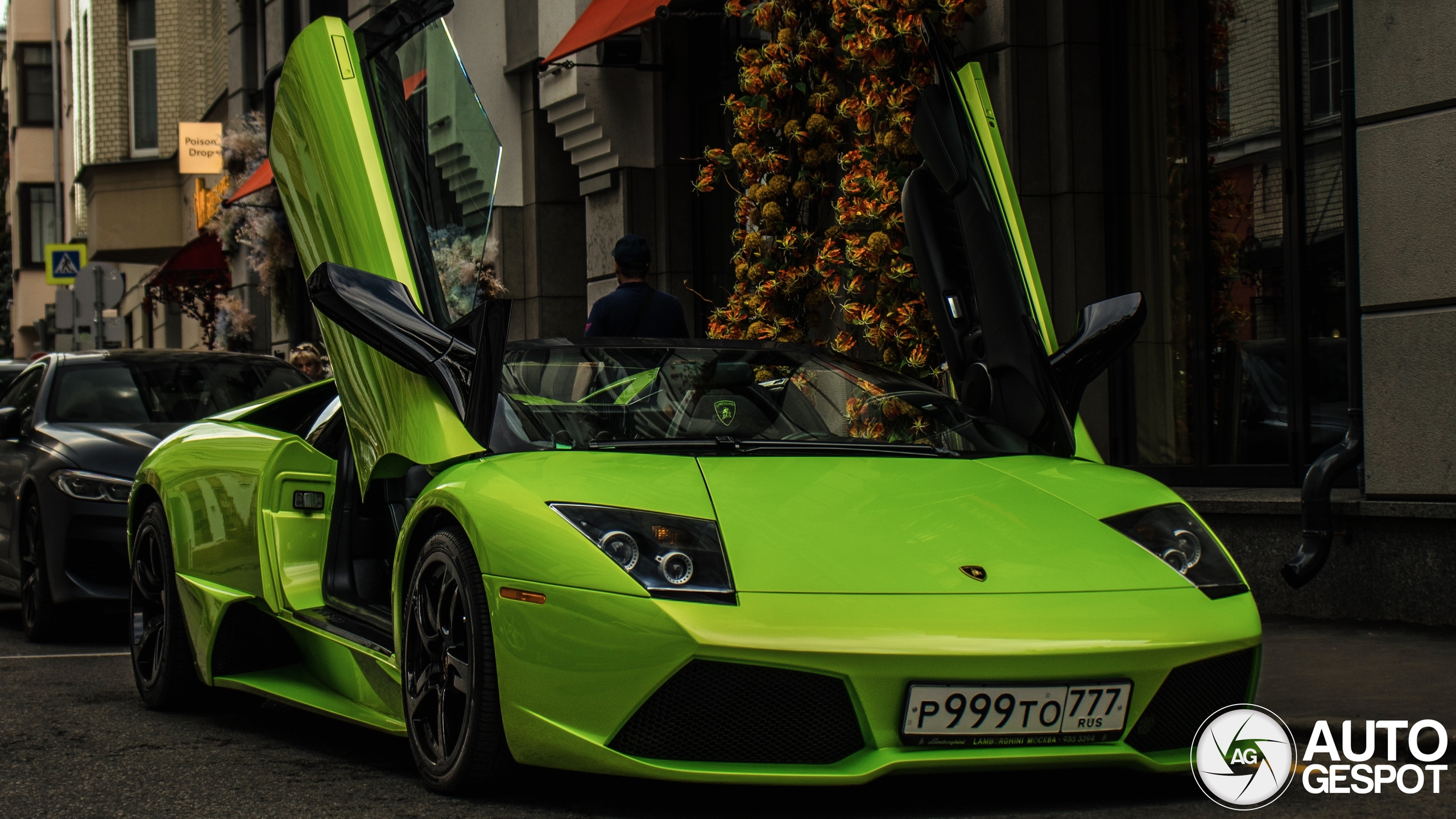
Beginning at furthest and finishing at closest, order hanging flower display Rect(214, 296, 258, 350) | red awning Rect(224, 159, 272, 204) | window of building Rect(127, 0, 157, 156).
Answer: window of building Rect(127, 0, 157, 156), hanging flower display Rect(214, 296, 258, 350), red awning Rect(224, 159, 272, 204)

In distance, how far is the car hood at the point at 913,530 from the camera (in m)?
4.19

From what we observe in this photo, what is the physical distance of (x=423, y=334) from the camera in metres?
5.15

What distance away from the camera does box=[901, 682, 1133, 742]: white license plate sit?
402 cm

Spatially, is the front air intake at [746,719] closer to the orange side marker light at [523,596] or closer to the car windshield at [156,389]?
the orange side marker light at [523,596]

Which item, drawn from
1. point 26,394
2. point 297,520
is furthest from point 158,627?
point 26,394

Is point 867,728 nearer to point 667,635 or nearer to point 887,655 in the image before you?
point 887,655

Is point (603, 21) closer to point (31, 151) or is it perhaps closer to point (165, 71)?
point (165, 71)

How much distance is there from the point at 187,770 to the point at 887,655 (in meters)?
2.28

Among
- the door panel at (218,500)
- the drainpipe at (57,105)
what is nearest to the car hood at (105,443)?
the door panel at (218,500)

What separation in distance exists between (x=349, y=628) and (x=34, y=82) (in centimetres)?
5575

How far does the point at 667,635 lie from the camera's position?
398cm

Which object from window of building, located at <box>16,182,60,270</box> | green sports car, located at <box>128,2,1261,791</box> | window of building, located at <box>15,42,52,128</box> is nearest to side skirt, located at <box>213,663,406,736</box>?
A: green sports car, located at <box>128,2,1261,791</box>

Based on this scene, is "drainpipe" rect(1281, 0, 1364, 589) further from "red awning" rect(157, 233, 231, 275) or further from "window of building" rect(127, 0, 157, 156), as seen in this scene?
"window of building" rect(127, 0, 157, 156)

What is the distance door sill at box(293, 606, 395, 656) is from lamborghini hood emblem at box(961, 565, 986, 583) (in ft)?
5.43
